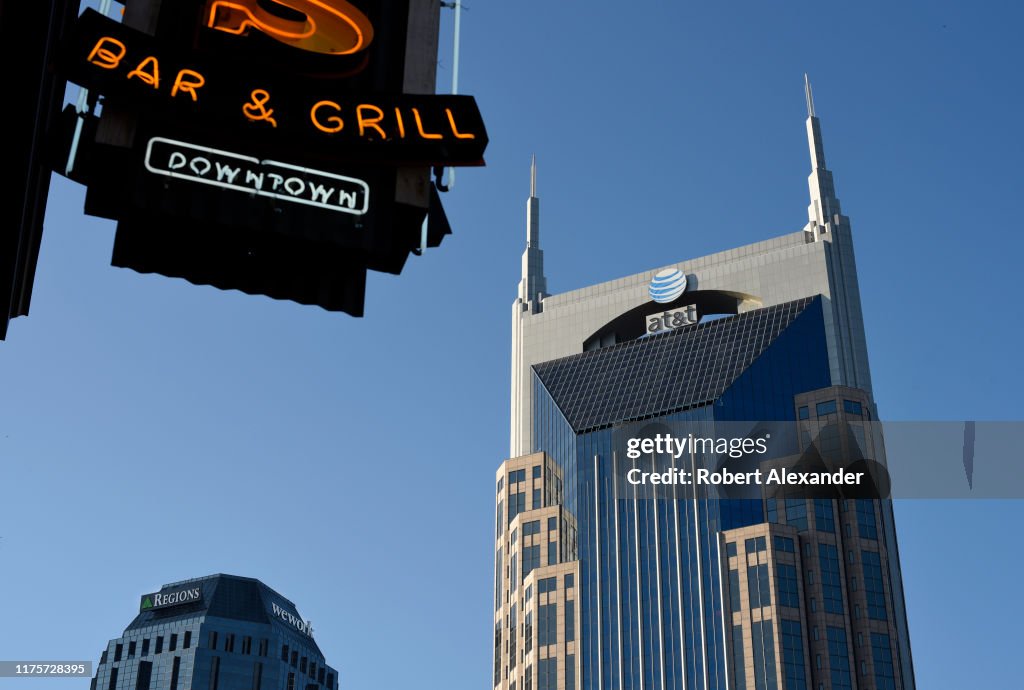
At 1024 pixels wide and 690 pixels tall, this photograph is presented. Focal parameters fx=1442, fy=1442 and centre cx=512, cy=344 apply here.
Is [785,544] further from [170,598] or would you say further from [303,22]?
[303,22]

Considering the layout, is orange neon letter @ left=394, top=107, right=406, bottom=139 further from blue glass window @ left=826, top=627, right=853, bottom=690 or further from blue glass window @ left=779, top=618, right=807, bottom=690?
blue glass window @ left=826, top=627, right=853, bottom=690

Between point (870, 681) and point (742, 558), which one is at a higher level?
point (742, 558)

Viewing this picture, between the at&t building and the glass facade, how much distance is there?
194 ft

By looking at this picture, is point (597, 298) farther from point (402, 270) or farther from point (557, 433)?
point (402, 270)

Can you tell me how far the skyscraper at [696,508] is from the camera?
13338 cm

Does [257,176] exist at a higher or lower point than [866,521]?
lower

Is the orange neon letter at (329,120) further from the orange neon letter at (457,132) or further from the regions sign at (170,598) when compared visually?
the regions sign at (170,598)

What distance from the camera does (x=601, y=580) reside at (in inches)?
5635

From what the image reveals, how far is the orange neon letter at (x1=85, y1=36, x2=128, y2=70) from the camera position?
2467cm

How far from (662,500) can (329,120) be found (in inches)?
4830

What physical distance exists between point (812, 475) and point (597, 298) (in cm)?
3589

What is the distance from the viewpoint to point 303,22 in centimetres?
2797

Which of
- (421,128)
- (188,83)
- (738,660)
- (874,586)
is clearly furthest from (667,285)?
(188,83)

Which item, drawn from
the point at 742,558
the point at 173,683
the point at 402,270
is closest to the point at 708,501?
the point at 742,558
